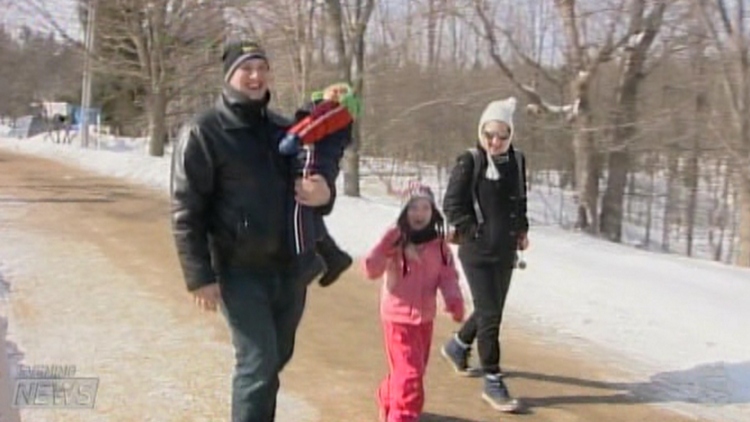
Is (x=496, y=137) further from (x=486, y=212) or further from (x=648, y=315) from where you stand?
(x=648, y=315)

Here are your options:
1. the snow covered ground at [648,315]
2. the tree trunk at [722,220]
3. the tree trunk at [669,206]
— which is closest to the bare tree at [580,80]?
the tree trunk at [669,206]

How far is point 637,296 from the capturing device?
332 inches

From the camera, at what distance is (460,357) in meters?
6.07

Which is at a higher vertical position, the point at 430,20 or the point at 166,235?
the point at 430,20

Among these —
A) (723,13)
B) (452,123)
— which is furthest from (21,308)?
(452,123)

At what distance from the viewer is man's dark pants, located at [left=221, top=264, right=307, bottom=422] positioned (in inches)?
143

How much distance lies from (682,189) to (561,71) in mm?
11360

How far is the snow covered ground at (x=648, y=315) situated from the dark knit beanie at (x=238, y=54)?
3442 mm

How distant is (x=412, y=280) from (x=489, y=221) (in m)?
0.80

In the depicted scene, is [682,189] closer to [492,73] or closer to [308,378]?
[492,73]

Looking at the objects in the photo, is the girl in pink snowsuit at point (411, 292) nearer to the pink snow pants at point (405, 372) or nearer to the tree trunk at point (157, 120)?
the pink snow pants at point (405, 372)

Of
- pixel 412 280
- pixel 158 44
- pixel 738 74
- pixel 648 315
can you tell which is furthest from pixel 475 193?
pixel 158 44

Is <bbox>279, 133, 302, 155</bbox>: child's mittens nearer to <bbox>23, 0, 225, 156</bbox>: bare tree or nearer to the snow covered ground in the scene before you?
the snow covered ground

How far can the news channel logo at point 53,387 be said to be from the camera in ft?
16.4
